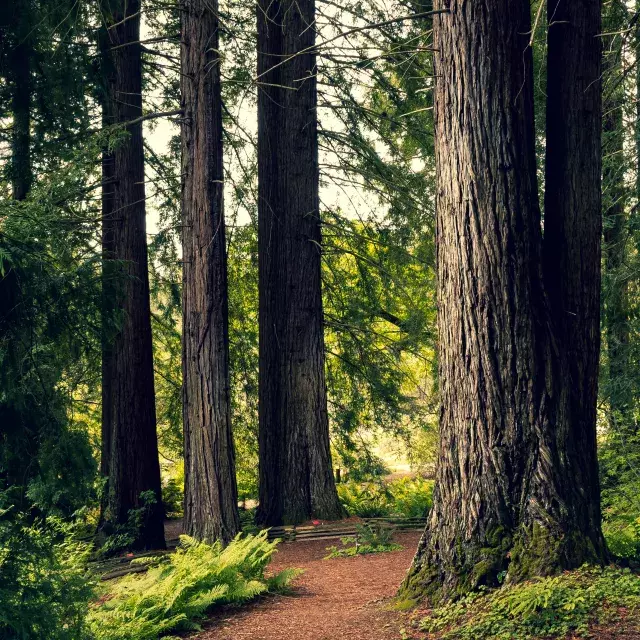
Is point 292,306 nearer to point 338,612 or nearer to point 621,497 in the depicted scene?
point 621,497

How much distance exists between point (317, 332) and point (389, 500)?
381 centimetres

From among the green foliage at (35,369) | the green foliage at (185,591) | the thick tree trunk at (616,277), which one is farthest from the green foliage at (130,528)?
the thick tree trunk at (616,277)

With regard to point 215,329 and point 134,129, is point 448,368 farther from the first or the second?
point 134,129

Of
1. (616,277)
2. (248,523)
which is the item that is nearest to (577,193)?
(616,277)

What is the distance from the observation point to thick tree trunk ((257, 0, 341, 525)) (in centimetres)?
1009

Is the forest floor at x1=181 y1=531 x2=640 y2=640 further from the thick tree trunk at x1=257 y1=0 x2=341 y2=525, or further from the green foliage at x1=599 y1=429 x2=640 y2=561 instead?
the thick tree trunk at x1=257 y1=0 x2=341 y2=525

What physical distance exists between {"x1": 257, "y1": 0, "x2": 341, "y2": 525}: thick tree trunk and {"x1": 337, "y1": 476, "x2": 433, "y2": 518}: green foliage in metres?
1.62

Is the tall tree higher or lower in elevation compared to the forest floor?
higher

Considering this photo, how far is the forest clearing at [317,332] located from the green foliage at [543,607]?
2 centimetres

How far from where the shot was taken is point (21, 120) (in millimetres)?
8672

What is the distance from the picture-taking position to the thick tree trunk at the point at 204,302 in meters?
8.41

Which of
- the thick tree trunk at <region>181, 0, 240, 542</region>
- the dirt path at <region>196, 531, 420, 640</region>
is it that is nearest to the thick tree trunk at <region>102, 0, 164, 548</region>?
the thick tree trunk at <region>181, 0, 240, 542</region>

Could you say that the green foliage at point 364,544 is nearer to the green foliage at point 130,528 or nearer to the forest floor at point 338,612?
the forest floor at point 338,612

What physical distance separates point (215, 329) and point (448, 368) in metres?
3.73
